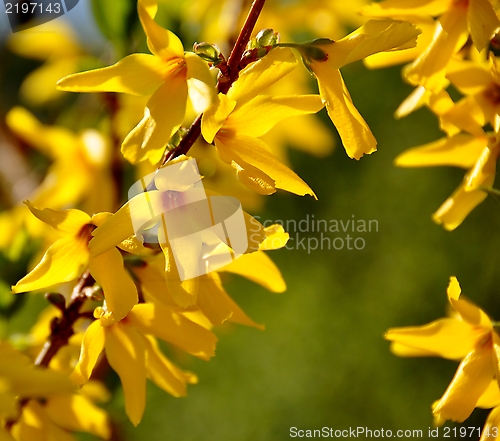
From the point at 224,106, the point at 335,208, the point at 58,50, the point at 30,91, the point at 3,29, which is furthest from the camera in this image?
the point at 335,208

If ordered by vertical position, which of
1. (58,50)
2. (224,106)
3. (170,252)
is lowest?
(58,50)

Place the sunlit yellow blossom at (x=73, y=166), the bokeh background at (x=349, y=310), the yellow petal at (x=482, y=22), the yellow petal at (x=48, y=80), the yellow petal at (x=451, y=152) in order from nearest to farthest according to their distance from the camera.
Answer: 1. the yellow petal at (x=482, y=22)
2. the yellow petal at (x=451, y=152)
3. the sunlit yellow blossom at (x=73, y=166)
4. the yellow petal at (x=48, y=80)
5. the bokeh background at (x=349, y=310)

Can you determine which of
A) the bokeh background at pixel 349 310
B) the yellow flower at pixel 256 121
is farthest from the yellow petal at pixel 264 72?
the bokeh background at pixel 349 310

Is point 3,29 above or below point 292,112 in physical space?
below

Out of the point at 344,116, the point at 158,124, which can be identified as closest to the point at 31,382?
the point at 158,124

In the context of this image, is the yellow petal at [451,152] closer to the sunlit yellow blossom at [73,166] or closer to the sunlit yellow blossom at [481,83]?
the sunlit yellow blossom at [481,83]

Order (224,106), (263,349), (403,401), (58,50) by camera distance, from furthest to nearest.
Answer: (263,349)
(403,401)
(58,50)
(224,106)

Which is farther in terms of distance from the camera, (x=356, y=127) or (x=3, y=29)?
(x=3, y=29)

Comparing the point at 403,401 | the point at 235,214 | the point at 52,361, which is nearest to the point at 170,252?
the point at 235,214

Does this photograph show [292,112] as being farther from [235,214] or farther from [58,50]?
[58,50]
